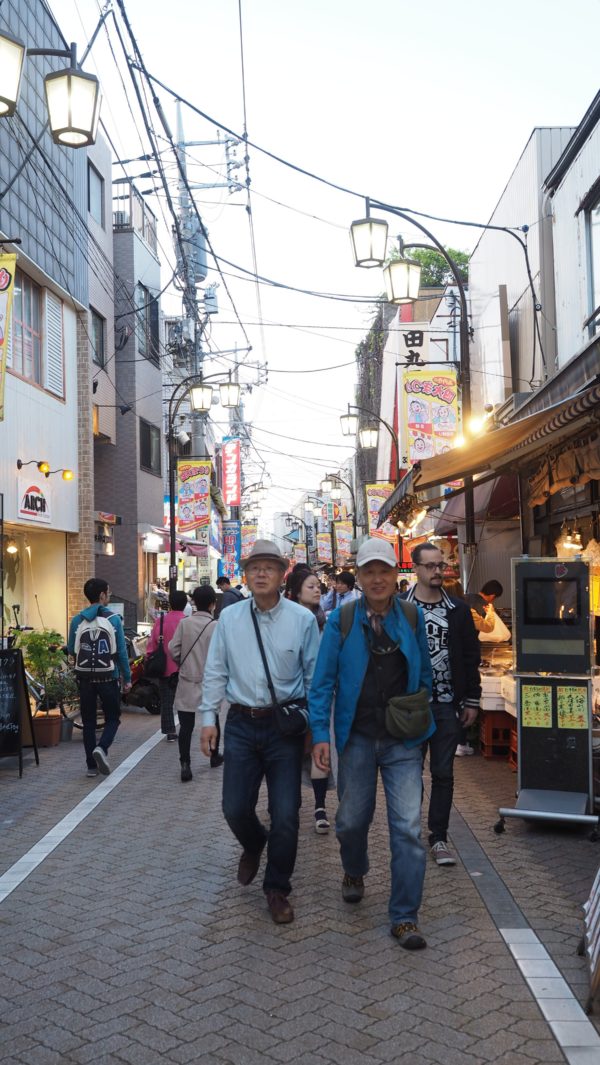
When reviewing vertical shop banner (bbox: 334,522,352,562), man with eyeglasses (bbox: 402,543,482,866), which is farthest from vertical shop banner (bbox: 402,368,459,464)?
vertical shop banner (bbox: 334,522,352,562)

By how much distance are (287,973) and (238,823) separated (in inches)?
41.4

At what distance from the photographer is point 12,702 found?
9.67m

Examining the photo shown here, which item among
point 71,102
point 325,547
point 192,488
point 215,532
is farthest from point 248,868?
point 325,547

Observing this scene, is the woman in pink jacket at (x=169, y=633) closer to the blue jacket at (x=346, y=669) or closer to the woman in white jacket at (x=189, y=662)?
the woman in white jacket at (x=189, y=662)

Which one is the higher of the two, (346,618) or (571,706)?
(346,618)

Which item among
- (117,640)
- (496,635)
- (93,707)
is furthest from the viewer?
(496,635)

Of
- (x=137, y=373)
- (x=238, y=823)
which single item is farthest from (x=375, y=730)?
(x=137, y=373)

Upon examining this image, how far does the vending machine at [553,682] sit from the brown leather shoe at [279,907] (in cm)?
224

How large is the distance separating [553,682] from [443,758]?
1.19 metres

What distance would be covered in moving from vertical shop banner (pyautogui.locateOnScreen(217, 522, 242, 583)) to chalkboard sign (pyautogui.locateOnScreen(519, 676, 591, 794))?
54446 mm

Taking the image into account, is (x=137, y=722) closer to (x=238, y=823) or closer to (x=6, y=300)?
(x=6, y=300)

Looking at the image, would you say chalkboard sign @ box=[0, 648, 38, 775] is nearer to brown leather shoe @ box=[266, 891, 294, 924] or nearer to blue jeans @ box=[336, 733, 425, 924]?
brown leather shoe @ box=[266, 891, 294, 924]

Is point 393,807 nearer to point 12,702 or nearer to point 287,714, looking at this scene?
point 287,714

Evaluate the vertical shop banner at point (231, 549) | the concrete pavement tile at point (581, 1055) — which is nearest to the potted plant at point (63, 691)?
the concrete pavement tile at point (581, 1055)
